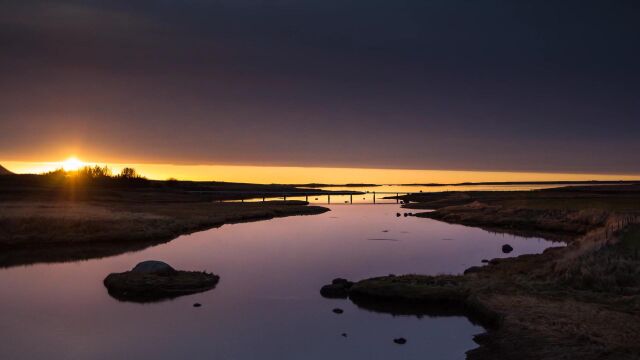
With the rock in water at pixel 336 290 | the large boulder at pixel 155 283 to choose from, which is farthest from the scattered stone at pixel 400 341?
the large boulder at pixel 155 283

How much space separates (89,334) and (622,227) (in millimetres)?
31804

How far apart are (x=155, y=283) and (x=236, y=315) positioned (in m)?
7.70

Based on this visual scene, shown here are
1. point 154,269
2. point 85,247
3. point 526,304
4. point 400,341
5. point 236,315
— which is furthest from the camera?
point 85,247

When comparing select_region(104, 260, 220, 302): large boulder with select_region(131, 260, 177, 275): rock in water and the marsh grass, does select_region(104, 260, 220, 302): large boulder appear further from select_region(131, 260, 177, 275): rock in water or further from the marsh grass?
the marsh grass

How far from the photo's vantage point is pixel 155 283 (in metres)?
32.4

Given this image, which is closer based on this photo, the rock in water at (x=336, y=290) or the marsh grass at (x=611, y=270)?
the marsh grass at (x=611, y=270)

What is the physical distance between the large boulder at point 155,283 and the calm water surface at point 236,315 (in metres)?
0.87

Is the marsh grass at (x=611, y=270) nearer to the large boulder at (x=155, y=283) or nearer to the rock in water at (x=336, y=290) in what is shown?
the rock in water at (x=336, y=290)

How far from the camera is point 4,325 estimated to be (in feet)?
83.0

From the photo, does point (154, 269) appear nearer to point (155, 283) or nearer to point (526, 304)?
point (155, 283)

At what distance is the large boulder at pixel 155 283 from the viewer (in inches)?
1240

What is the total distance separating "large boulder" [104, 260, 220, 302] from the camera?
31.5m

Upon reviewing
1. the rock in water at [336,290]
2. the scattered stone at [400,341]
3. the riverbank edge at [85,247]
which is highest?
the riverbank edge at [85,247]

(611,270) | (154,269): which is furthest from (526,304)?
(154,269)
